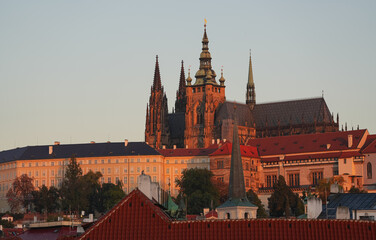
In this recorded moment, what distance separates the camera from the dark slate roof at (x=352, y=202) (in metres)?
93.4

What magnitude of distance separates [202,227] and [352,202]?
3068cm

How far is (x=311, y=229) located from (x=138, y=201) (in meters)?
11.0

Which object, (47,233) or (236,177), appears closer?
(47,233)

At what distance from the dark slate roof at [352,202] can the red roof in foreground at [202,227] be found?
2282 cm

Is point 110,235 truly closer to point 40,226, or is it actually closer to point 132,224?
point 132,224

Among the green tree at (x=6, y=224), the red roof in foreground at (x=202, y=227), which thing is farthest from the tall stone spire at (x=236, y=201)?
the green tree at (x=6, y=224)

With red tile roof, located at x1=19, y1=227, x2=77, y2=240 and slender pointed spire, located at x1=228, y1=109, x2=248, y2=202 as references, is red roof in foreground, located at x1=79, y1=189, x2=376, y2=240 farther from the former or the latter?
slender pointed spire, located at x1=228, y1=109, x2=248, y2=202

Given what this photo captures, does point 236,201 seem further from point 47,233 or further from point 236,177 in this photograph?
point 47,233

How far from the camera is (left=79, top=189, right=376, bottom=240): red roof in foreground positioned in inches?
2645

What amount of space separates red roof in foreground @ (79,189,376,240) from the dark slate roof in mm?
22821

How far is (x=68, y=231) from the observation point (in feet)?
294

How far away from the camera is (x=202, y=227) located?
226ft

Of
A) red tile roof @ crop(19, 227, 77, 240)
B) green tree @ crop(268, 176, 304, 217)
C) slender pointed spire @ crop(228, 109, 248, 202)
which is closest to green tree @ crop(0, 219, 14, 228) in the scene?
green tree @ crop(268, 176, 304, 217)

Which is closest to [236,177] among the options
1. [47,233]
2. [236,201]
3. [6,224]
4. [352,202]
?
[236,201]
